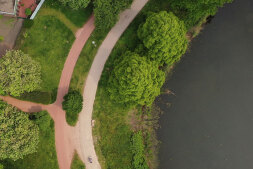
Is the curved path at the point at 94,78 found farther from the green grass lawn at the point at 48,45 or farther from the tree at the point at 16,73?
the tree at the point at 16,73

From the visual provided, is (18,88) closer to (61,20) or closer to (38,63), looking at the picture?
(38,63)

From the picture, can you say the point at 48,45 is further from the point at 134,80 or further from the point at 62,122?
the point at 134,80

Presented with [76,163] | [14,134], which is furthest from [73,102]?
[76,163]

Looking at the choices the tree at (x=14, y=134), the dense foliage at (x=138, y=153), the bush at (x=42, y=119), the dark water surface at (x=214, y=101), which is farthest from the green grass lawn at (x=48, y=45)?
the dark water surface at (x=214, y=101)

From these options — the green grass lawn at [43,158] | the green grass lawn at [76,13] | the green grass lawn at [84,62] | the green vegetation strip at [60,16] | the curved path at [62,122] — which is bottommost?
the green grass lawn at [43,158]

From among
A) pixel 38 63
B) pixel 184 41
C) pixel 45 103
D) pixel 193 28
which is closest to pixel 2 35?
pixel 38 63

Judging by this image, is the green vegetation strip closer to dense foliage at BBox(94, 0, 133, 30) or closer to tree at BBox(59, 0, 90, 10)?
tree at BBox(59, 0, 90, 10)

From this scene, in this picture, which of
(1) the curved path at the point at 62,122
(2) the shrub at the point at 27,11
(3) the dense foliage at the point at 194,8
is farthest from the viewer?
(1) the curved path at the point at 62,122

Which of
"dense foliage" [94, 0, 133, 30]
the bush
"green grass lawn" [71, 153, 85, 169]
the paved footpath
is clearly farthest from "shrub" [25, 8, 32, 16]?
"green grass lawn" [71, 153, 85, 169]
